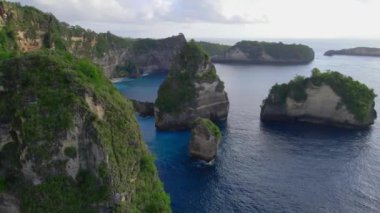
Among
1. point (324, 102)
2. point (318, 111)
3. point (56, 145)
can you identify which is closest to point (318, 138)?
point (318, 111)

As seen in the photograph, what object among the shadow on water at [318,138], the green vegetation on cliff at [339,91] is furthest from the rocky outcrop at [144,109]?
the green vegetation on cliff at [339,91]

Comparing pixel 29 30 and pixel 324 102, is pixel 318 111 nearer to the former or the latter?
pixel 324 102

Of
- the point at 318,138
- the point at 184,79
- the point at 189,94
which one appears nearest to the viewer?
the point at 318,138

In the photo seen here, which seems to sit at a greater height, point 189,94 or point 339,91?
point 339,91

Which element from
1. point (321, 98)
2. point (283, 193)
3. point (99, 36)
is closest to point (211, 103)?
point (321, 98)

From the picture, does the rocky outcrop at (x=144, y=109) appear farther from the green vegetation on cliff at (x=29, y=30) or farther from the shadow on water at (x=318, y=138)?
the shadow on water at (x=318, y=138)

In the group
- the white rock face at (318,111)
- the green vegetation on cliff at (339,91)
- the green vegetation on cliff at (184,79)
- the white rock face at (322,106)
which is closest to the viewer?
the green vegetation on cliff at (339,91)
